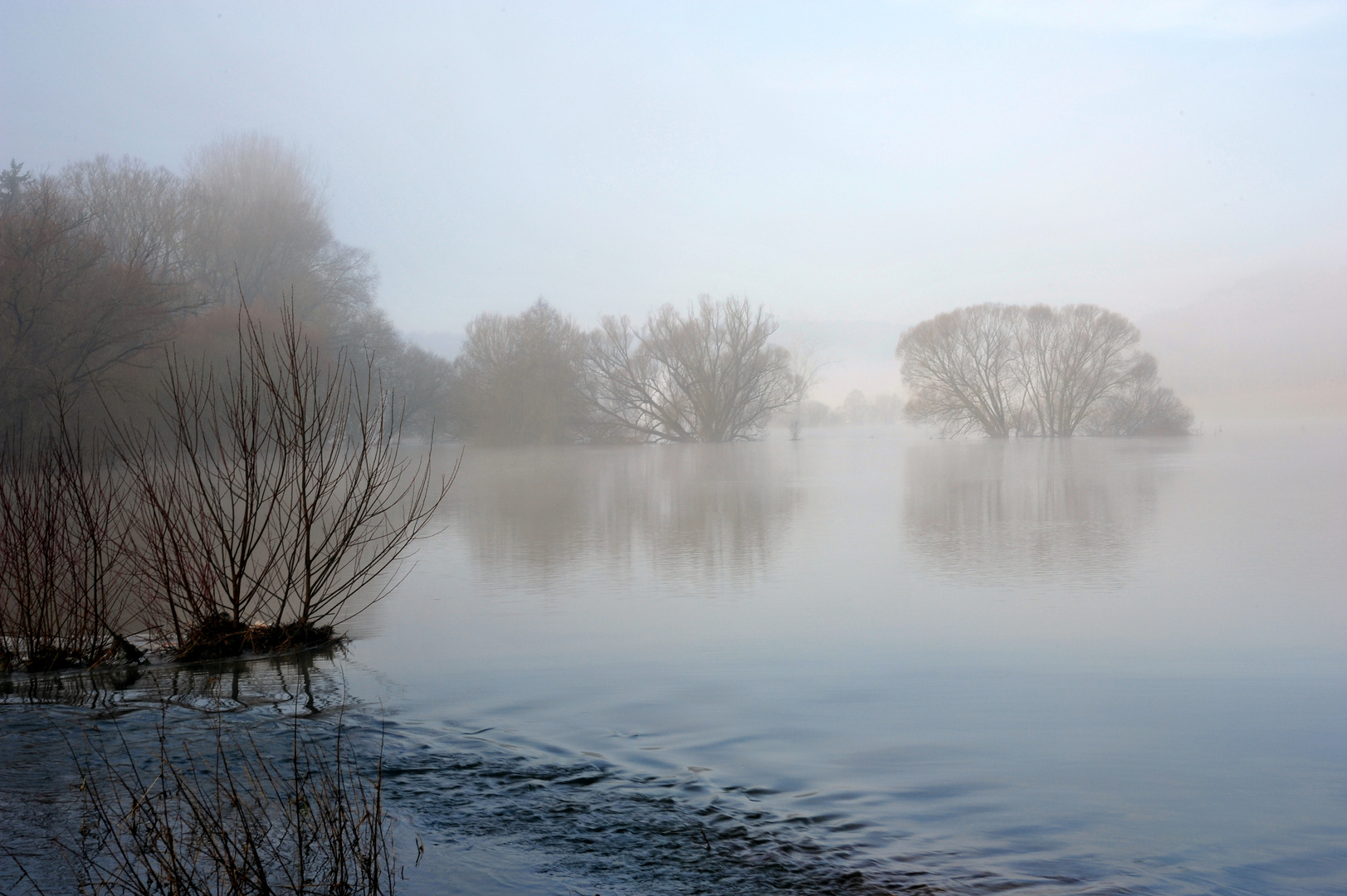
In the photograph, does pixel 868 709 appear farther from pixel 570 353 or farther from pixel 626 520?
pixel 570 353

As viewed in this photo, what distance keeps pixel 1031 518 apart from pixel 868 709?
31.8 ft

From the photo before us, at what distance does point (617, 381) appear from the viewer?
52.1 metres

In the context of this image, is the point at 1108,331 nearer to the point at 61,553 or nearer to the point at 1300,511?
the point at 1300,511

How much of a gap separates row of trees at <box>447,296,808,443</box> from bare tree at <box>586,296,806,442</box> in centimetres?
4

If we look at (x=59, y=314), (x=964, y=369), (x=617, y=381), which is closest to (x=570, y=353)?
(x=617, y=381)

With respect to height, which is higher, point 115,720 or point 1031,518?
point 1031,518

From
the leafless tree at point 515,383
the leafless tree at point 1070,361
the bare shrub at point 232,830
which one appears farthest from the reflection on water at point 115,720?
the leafless tree at point 1070,361

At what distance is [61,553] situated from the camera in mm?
6785

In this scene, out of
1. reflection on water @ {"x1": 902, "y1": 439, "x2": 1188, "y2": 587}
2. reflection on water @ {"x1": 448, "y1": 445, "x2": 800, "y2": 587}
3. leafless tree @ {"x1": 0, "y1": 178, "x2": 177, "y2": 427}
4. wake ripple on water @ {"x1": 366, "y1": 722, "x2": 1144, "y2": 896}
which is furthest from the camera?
leafless tree @ {"x1": 0, "y1": 178, "x2": 177, "y2": 427}

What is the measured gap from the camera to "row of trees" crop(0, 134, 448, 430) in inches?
882

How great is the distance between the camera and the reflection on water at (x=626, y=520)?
1128cm

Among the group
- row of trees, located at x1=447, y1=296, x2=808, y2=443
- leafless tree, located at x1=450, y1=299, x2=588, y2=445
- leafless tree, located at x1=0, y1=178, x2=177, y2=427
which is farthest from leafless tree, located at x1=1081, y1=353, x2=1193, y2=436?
leafless tree, located at x1=0, y1=178, x2=177, y2=427

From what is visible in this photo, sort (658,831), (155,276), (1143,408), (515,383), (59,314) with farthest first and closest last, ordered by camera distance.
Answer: (1143,408) < (515,383) < (155,276) < (59,314) < (658,831)

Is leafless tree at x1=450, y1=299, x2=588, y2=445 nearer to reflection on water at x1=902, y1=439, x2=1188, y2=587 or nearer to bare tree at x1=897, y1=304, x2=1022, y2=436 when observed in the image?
bare tree at x1=897, y1=304, x2=1022, y2=436
